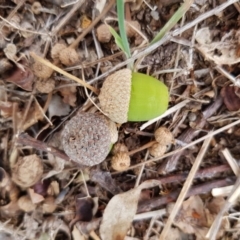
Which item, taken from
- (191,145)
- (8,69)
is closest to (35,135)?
(8,69)

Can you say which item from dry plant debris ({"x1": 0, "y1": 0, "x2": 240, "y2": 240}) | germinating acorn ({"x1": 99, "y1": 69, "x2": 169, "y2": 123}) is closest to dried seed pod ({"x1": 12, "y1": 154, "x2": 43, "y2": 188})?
dry plant debris ({"x1": 0, "y1": 0, "x2": 240, "y2": 240})

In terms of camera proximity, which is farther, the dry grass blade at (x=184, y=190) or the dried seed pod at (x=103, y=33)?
the dry grass blade at (x=184, y=190)

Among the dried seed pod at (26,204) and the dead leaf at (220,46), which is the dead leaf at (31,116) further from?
the dead leaf at (220,46)

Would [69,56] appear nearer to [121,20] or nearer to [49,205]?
[121,20]

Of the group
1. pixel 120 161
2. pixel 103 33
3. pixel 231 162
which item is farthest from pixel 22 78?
pixel 231 162

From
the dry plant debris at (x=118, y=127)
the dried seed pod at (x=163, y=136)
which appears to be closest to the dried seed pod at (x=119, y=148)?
the dry plant debris at (x=118, y=127)
